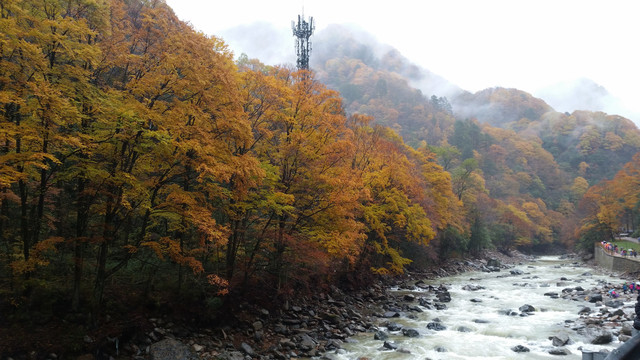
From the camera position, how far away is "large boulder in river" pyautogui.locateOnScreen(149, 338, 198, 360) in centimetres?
1139

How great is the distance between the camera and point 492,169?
9050 centimetres

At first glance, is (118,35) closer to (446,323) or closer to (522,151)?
(446,323)

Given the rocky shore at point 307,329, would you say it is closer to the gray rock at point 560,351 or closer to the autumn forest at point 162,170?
the gray rock at point 560,351

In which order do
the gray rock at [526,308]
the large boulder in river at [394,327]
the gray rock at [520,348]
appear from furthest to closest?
1. the gray rock at [526,308]
2. the large boulder in river at [394,327]
3. the gray rock at [520,348]

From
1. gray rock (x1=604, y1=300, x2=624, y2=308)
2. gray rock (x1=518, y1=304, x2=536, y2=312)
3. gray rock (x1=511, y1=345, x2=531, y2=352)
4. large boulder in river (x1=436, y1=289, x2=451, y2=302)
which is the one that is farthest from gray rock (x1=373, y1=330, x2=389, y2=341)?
gray rock (x1=604, y1=300, x2=624, y2=308)

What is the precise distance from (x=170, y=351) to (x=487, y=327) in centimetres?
1453

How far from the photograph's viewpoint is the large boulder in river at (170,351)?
37.4ft

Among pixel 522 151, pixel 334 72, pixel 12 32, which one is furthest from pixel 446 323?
pixel 334 72

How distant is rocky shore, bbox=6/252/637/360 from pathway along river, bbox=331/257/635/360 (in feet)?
1.31

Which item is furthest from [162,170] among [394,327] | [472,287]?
[472,287]

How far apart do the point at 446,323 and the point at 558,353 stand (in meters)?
5.42

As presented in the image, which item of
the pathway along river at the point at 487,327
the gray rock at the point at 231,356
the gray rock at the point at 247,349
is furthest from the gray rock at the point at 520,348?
the gray rock at the point at 231,356

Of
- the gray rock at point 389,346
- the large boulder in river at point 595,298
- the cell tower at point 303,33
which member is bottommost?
the large boulder in river at point 595,298

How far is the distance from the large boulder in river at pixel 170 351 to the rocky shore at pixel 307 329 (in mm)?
20
